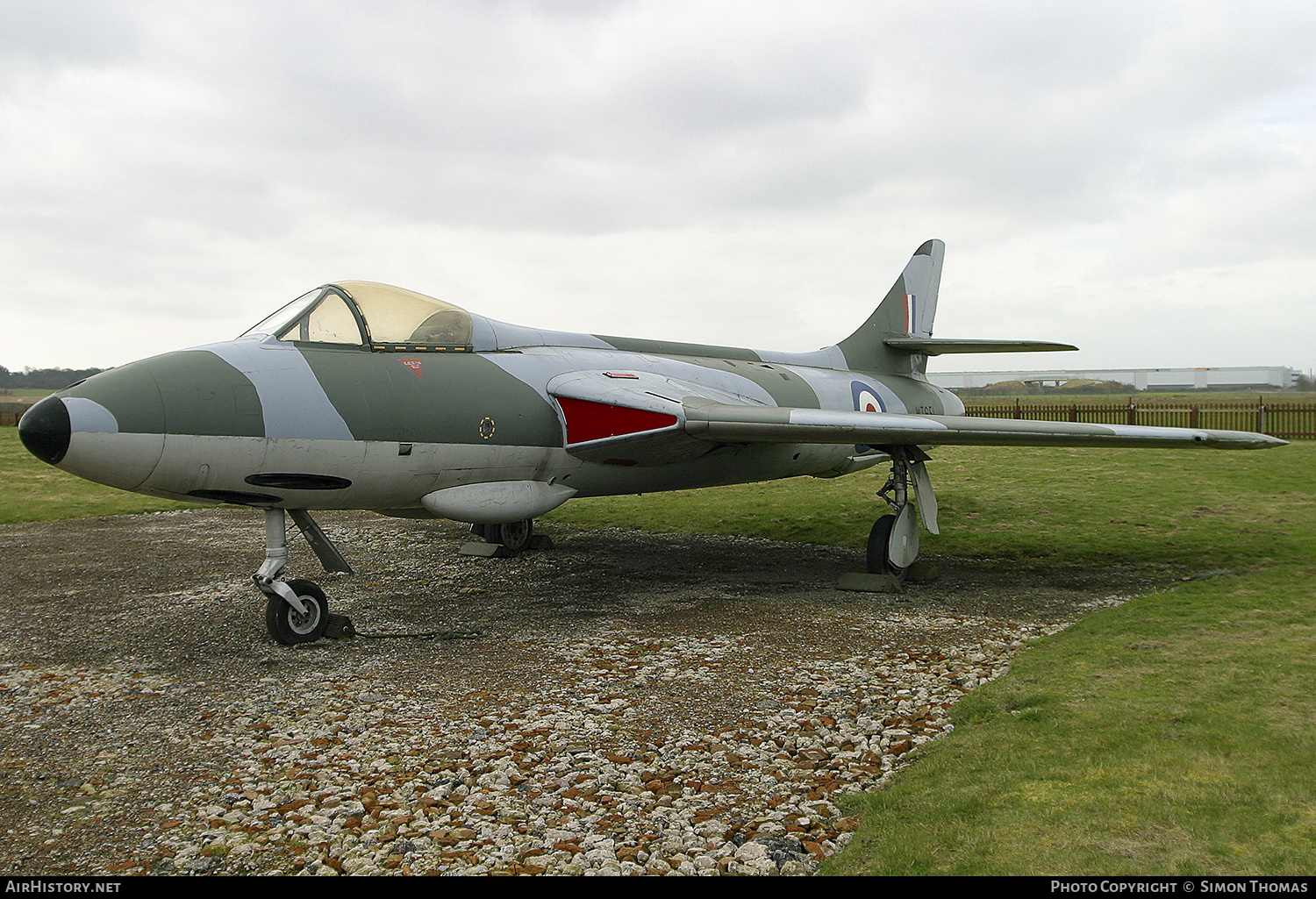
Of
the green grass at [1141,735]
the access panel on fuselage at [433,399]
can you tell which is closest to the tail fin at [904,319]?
the green grass at [1141,735]

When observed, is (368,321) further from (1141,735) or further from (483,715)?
(1141,735)

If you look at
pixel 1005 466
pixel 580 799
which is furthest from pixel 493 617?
pixel 1005 466

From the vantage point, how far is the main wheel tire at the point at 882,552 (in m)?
9.05

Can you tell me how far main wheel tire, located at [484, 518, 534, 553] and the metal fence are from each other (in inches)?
509

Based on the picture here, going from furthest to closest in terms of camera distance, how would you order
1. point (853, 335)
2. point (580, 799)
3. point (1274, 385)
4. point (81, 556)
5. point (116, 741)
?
point (1274, 385), point (853, 335), point (81, 556), point (116, 741), point (580, 799)

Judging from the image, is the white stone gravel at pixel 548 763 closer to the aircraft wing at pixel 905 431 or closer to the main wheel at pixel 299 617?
the main wheel at pixel 299 617

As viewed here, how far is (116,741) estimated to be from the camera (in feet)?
15.8

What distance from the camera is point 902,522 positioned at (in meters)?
9.05

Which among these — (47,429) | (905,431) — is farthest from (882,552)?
(47,429)

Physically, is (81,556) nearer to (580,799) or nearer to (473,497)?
(473,497)

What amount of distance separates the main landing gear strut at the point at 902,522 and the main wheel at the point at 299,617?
5616 mm

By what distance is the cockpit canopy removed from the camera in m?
7.04

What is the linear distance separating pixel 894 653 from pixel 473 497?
378cm
